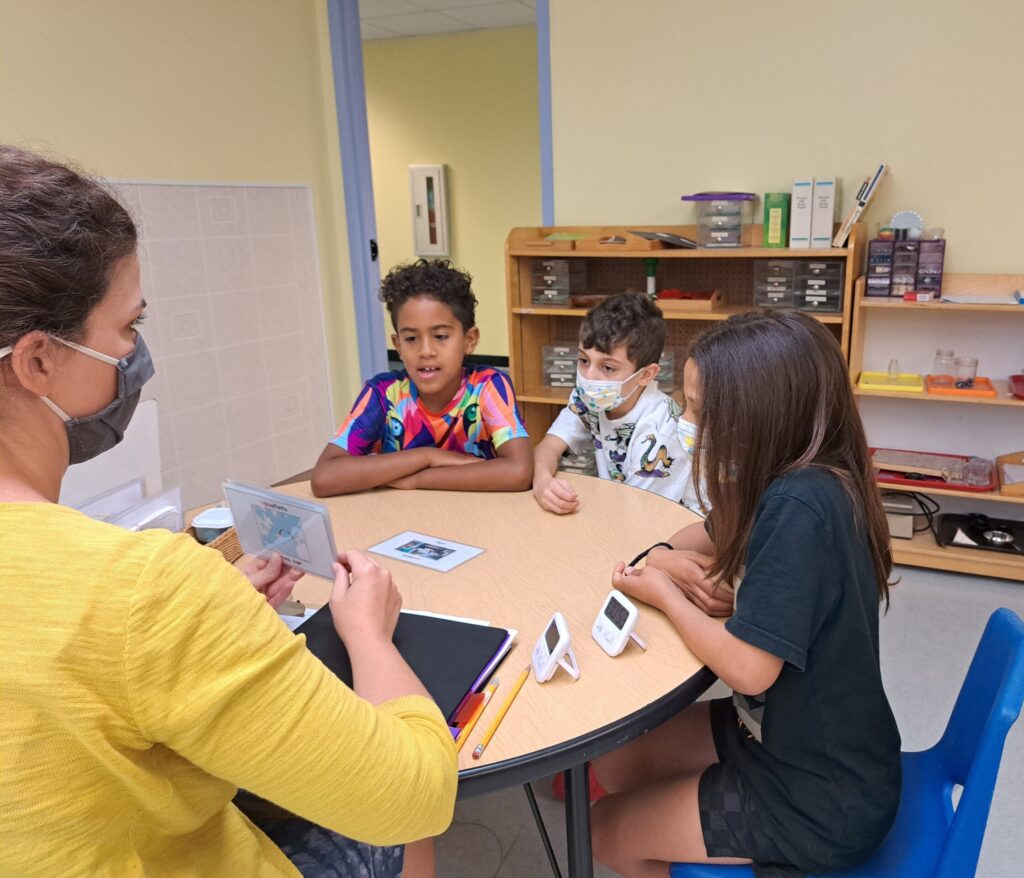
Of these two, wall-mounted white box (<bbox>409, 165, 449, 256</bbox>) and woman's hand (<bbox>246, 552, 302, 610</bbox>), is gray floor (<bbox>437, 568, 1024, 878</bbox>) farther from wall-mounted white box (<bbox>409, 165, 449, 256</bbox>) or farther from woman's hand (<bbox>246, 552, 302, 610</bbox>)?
wall-mounted white box (<bbox>409, 165, 449, 256</bbox>)

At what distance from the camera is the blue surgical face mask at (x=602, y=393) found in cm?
214

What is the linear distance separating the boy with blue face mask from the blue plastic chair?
915 mm

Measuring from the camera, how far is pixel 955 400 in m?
2.84

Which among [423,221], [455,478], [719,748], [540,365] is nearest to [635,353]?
[455,478]

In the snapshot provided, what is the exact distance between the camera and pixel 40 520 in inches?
26.1

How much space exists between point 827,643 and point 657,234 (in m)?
2.48

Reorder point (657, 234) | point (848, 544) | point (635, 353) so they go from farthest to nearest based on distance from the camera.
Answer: point (657, 234), point (635, 353), point (848, 544)

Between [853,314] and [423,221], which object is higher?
[423,221]

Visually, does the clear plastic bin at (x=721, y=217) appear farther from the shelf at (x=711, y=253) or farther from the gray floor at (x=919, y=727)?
the gray floor at (x=919, y=727)

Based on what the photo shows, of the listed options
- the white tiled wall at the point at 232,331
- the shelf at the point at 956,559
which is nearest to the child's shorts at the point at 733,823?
the shelf at the point at 956,559

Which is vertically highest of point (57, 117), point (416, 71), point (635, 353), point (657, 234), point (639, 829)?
point (416, 71)

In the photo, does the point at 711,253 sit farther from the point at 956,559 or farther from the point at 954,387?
the point at 956,559

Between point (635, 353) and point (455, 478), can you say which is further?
point (635, 353)

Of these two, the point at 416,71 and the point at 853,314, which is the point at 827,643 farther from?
the point at 416,71
